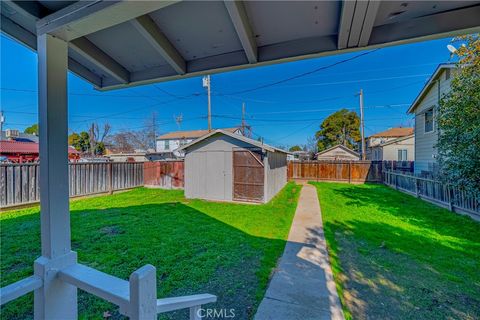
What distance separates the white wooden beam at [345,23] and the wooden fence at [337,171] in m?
15.1

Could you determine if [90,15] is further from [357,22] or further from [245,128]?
[245,128]

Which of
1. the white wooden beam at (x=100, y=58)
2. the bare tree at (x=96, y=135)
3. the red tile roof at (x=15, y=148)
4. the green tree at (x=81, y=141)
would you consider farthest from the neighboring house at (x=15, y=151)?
the white wooden beam at (x=100, y=58)

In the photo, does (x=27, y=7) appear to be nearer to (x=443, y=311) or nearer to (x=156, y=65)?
(x=156, y=65)

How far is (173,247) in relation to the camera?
4.20 meters

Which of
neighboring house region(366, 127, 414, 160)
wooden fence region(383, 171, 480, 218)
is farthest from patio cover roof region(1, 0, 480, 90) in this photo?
neighboring house region(366, 127, 414, 160)

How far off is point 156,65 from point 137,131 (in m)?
37.1

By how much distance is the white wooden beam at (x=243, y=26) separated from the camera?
1205 mm

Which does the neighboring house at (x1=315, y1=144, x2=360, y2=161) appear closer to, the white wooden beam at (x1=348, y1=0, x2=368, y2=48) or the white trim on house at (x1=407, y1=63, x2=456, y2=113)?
the white trim on house at (x1=407, y1=63, x2=456, y2=113)

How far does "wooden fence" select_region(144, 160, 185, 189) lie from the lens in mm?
11877

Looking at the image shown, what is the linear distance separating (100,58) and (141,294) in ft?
5.56

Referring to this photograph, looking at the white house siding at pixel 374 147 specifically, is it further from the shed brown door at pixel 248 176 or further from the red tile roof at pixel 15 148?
the red tile roof at pixel 15 148

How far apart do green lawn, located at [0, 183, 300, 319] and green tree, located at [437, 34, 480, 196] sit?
408 cm

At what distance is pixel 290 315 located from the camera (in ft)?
7.89

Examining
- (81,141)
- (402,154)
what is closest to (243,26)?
(402,154)
